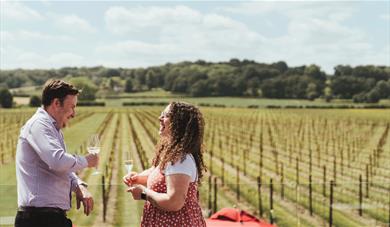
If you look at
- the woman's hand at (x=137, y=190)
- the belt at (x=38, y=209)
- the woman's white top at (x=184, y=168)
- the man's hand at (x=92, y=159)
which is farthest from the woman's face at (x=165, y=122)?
the belt at (x=38, y=209)

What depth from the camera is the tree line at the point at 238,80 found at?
84750 millimetres

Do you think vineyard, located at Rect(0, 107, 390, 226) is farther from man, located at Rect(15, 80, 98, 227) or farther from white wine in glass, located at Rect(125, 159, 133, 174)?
man, located at Rect(15, 80, 98, 227)

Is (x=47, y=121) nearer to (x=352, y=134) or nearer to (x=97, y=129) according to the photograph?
(x=352, y=134)

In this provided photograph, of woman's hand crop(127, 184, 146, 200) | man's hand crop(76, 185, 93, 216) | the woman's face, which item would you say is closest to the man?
man's hand crop(76, 185, 93, 216)

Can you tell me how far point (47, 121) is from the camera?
104 inches

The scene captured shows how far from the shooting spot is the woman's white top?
8.20 feet

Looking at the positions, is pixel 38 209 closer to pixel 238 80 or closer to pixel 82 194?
pixel 82 194

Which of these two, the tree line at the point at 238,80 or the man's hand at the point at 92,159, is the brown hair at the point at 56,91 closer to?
the man's hand at the point at 92,159

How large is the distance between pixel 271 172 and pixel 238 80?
7000cm

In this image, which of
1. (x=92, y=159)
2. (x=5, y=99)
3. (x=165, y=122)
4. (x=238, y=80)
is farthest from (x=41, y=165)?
(x=238, y=80)

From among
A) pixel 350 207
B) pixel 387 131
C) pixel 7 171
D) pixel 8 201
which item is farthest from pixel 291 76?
pixel 8 201

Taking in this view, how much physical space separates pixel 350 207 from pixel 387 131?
96.2 feet

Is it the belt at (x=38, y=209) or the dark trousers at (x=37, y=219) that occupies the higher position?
the belt at (x=38, y=209)

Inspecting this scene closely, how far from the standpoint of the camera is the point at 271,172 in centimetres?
2356
